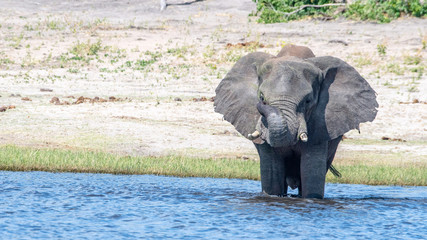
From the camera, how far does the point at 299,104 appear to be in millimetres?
10727

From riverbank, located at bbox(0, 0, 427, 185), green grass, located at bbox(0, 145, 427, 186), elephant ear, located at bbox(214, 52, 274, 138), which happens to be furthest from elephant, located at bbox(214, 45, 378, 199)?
riverbank, located at bbox(0, 0, 427, 185)

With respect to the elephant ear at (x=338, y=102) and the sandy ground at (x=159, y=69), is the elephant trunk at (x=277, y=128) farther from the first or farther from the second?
the sandy ground at (x=159, y=69)

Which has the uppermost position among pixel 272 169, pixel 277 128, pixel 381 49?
pixel 381 49

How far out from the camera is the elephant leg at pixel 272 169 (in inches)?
456

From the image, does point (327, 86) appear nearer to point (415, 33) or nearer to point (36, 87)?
point (36, 87)

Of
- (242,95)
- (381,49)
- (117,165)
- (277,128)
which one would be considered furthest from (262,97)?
(381,49)

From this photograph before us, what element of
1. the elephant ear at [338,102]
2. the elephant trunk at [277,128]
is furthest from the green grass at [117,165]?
the elephant trunk at [277,128]

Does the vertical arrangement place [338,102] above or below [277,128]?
above

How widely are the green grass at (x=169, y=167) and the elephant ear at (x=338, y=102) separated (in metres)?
4.15

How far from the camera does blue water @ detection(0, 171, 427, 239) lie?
35.1 feet

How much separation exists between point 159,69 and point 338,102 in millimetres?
16189

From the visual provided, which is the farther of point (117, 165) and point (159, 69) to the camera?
point (159, 69)

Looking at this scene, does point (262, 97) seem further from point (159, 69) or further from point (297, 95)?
point (159, 69)

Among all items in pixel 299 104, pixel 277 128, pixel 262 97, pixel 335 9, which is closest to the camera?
pixel 277 128
